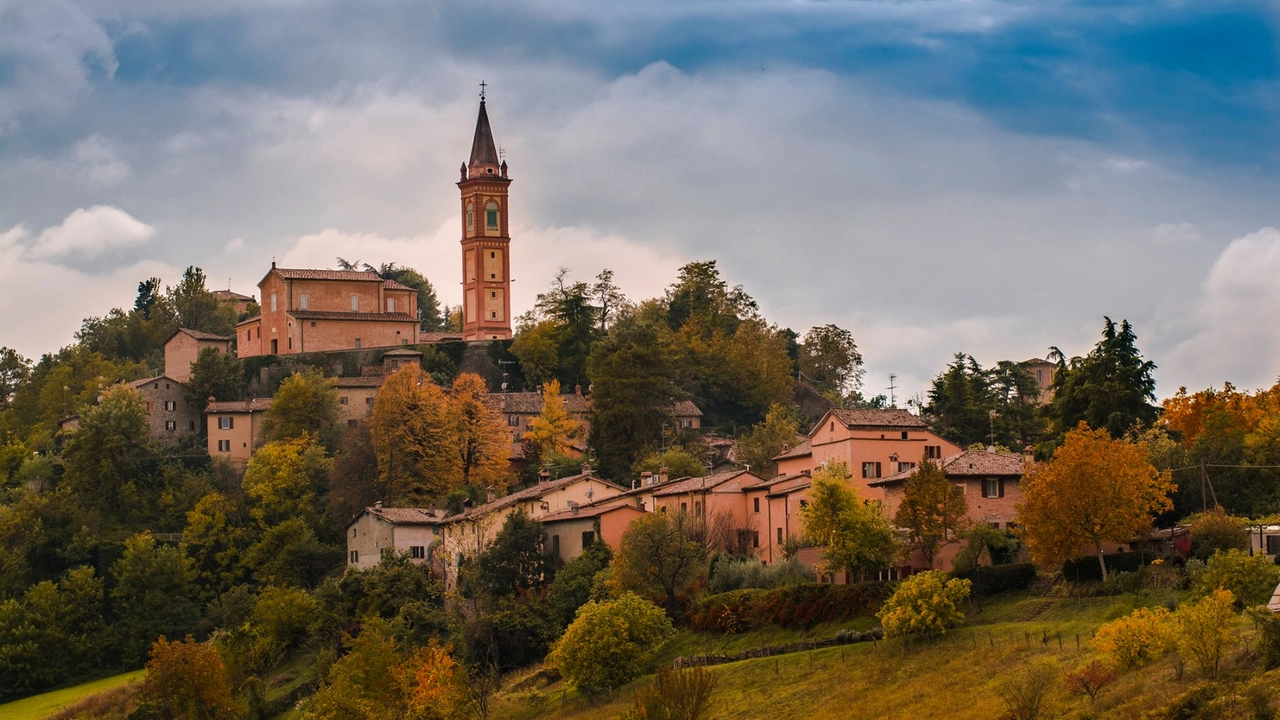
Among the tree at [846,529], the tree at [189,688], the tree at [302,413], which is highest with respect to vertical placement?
the tree at [302,413]

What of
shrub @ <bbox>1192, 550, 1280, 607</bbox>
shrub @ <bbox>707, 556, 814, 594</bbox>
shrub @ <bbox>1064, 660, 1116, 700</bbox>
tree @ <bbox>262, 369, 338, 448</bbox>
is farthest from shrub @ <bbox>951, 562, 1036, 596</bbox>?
tree @ <bbox>262, 369, 338, 448</bbox>

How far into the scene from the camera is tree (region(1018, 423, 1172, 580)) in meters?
50.1

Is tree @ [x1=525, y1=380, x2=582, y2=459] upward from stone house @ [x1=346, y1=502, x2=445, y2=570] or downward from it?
upward

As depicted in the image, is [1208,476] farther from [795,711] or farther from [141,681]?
[141,681]

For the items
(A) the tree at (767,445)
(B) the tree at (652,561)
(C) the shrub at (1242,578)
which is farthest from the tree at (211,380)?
(C) the shrub at (1242,578)

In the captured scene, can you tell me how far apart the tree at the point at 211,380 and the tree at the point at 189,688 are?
35.8m

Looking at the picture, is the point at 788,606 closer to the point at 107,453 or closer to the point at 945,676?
the point at 945,676

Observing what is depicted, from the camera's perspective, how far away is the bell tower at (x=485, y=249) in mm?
108875

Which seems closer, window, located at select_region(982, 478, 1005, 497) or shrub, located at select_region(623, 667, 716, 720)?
shrub, located at select_region(623, 667, 716, 720)

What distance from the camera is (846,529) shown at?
56188 mm

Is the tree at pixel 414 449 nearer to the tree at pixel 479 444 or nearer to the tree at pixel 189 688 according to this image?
the tree at pixel 479 444

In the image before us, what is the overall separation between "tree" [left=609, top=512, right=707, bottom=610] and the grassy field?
6806mm

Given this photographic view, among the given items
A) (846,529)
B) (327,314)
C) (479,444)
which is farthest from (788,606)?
(327,314)

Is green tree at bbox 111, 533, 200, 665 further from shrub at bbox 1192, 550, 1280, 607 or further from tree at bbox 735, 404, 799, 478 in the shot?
shrub at bbox 1192, 550, 1280, 607
